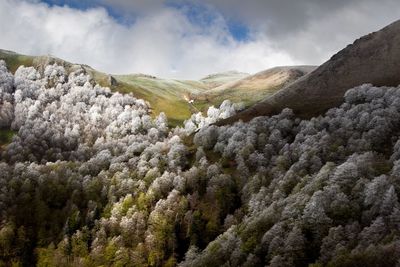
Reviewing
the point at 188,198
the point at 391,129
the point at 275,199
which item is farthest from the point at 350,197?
the point at 188,198

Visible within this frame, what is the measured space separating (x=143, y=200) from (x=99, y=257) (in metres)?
30.5

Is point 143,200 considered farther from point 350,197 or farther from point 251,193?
point 350,197

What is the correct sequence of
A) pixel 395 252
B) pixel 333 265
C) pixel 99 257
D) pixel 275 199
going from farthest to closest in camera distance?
pixel 99 257, pixel 275 199, pixel 333 265, pixel 395 252

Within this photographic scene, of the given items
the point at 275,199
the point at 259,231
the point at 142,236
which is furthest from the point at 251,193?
the point at 142,236

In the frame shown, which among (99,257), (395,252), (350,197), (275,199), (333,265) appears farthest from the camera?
(99,257)

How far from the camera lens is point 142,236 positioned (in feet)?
606

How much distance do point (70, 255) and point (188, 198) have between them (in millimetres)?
49498

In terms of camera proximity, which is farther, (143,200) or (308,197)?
(143,200)

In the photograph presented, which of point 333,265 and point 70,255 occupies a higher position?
point 333,265

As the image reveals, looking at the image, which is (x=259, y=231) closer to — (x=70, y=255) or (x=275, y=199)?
(x=275, y=199)

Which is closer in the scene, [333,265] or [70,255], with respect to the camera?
[333,265]

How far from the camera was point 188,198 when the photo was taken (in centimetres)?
19500

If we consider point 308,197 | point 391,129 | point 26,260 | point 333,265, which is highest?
point 391,129

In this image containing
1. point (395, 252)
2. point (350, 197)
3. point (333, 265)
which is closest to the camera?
point (395, 252)
